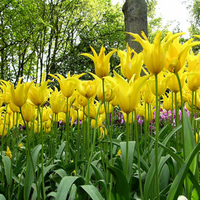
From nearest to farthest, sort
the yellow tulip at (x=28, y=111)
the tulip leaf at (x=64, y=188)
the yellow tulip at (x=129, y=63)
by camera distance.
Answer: the tulip leaf at (x=64, y=188) < the yellow tulip at (x=129, y=63) < the yellow tulip at (x=28, y=111)

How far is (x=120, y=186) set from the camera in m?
0.88

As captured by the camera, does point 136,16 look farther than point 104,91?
Yes

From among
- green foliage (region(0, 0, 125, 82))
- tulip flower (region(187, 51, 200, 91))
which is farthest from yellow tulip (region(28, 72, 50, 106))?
green foliage (region(0, 0, 125, 82))

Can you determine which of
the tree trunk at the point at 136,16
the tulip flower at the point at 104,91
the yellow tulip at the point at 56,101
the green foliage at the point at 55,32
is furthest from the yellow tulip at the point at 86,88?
the green foliage at the point at 55,32

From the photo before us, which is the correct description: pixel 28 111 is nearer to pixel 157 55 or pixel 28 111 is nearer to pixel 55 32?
pixel 157 55

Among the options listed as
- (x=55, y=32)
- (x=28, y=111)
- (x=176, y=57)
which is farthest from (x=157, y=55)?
(x=55, y=32)

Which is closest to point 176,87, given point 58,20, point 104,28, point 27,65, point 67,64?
point 67,64

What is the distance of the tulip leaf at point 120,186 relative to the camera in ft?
2.77

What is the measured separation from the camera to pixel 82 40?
1198cm

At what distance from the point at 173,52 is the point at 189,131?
14.6 inches

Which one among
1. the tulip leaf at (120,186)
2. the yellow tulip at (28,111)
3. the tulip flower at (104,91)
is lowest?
the tulip leaf at (120,186)

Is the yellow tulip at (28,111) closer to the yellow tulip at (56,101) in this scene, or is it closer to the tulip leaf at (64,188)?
the yellow tulip at (56,101)

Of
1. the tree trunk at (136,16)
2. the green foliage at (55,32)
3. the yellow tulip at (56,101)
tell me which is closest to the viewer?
the yellow tulip at (56,101)

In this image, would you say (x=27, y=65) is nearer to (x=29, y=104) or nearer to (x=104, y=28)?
(x=104, y=28)
